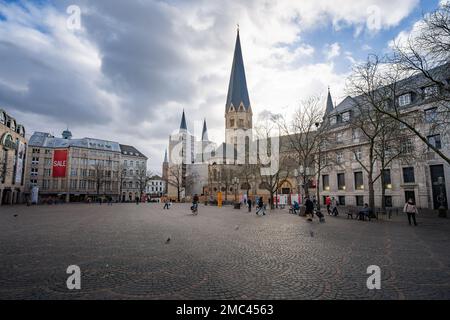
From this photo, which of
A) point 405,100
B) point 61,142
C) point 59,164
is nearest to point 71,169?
point 59,164

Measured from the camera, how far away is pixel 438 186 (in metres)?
30.0

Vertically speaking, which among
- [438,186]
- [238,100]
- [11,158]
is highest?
[238,100]

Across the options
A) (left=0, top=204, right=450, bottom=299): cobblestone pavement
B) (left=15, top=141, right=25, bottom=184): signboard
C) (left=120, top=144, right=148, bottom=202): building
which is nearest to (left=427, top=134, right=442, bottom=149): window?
(left=0, top=204, right=450, bottom=299): cobblestone pavement

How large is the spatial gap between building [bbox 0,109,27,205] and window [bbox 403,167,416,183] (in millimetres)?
65767

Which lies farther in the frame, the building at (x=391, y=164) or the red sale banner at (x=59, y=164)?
the red sale banner at (x=59, y=164)

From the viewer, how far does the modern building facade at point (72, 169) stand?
229 feet

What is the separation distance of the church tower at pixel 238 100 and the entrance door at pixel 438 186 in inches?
2126

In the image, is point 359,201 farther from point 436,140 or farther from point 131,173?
point 131,173

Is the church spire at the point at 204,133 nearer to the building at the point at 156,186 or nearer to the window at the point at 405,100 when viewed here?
the building at the point at 156,186

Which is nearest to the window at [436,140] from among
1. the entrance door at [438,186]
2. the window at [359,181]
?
the entrance door at [438,186]

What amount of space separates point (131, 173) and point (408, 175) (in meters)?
83.7

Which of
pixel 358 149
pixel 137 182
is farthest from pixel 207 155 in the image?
pixel 358 149
